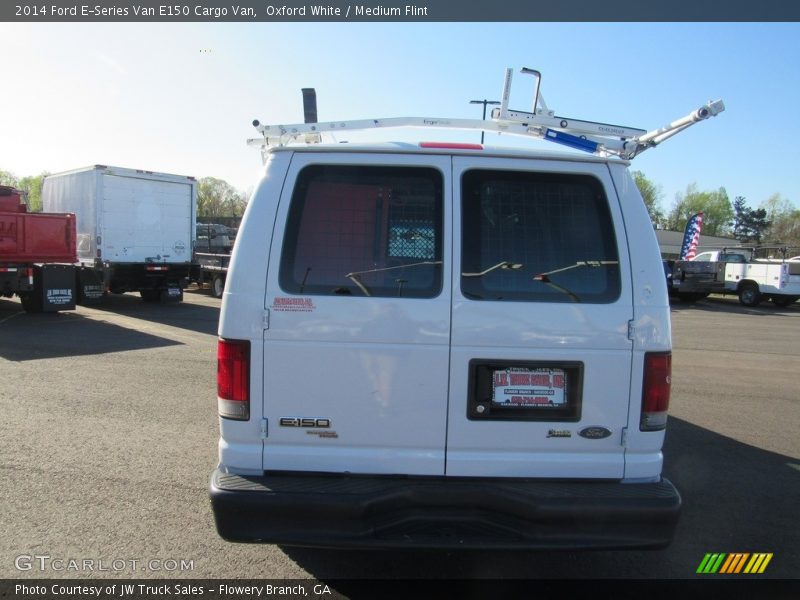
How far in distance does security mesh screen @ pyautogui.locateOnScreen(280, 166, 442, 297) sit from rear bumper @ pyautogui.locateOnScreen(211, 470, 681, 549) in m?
0.97

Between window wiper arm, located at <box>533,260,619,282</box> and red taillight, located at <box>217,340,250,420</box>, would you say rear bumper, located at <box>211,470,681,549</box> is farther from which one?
window wiper arm, located at <box>533,260,619,282</box>

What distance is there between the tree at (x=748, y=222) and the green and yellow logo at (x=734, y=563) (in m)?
110

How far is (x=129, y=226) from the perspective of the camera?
14859 millimetres

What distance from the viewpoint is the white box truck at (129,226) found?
14.3 meters

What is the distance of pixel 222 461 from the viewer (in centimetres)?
283

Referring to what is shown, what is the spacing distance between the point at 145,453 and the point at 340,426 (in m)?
2.77

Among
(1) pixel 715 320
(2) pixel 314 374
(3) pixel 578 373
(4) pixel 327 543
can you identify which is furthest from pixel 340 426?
(1) pixel 715 320

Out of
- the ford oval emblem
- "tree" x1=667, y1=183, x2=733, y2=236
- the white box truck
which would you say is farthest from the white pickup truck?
"tree" x1=667, y1=183, x2=733, y2=236

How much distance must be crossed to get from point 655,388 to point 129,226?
14902mm

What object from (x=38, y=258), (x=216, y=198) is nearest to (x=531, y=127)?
(x=38, y=258)

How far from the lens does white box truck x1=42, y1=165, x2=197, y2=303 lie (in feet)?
47.1

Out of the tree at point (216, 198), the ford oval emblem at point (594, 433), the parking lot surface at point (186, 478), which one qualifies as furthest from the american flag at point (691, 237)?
the tree at point (216, 198)

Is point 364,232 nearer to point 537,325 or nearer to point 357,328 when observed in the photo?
point 357,328

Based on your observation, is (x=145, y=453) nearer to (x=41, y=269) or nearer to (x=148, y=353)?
(x=148, y=353)
